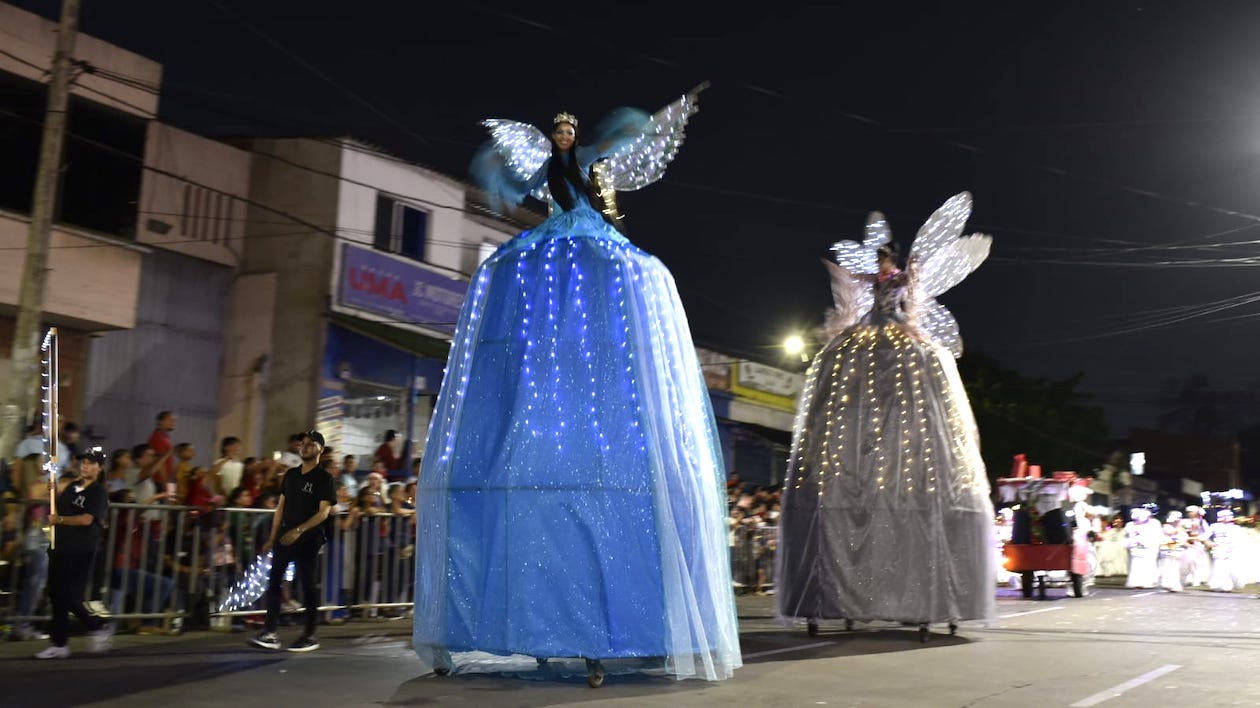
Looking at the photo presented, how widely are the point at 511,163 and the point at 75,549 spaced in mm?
4200

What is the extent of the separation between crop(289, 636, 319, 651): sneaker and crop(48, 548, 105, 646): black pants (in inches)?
54.9

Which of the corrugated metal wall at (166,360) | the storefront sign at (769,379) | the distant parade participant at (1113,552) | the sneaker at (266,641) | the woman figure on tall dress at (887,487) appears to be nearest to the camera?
the sneaker at (266,641)

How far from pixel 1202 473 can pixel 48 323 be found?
70.8 meters

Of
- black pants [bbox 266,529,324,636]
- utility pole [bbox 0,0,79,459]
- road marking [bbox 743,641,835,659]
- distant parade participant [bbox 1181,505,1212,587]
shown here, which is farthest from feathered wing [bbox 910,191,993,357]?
distant parade participant [bbox 1181,505,1212,587]

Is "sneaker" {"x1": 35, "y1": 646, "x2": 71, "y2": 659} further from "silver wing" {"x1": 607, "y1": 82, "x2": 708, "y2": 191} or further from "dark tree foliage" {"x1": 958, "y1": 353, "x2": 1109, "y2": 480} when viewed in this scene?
"dark tree foliage" {"x1": 958, "y1": 353, "x2": 1109, "y2": 480}

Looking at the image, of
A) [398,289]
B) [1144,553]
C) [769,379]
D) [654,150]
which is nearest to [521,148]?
[654,150]

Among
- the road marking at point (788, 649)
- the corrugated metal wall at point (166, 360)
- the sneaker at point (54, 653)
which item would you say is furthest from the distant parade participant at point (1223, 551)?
the sneaker at point (54, 653)

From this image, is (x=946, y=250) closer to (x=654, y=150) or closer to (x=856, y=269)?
(x=856, y=269)

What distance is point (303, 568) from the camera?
32.5ft

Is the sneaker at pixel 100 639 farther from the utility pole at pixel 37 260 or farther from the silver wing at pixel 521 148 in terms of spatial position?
the silver wing at pixel 521 148

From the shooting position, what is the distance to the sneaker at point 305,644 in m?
9.61

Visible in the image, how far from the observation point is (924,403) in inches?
461

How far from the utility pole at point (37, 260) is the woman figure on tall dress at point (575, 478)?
6831 mm

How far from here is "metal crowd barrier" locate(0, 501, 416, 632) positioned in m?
10.5
